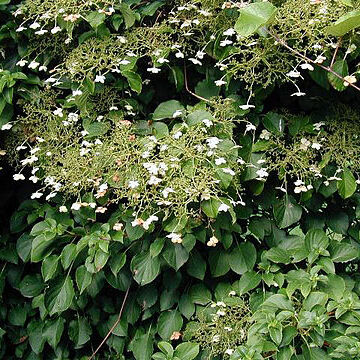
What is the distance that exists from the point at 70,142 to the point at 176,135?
0.51 m

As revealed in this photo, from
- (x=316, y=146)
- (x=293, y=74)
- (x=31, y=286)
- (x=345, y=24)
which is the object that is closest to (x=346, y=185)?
(x=316, y=146)

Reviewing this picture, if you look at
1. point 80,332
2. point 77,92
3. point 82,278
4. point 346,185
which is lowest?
point 80,332

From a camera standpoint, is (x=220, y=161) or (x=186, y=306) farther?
(x=186, y=306)

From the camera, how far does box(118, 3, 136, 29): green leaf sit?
93.4 inches

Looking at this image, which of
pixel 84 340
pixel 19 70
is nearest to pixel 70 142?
pixel 19 70

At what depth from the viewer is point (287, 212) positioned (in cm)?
234

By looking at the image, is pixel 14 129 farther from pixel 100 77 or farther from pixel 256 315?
pixel 256 315

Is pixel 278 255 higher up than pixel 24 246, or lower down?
higher up

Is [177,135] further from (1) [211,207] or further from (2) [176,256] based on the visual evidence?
(2) [176,256]

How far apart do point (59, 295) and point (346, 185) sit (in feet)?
3.75

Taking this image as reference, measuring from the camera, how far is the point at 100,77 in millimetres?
2227

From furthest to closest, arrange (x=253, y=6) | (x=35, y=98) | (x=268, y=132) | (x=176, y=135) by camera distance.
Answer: (x=35, y=98) → (x=268, y=132) → (x=176, y=135) → (x=253, y=6)

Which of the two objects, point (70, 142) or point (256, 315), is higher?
point (70, 142)

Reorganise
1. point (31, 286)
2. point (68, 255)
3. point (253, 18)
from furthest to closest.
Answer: point (31, 286) → point (68, 255) → point (253, 18)
